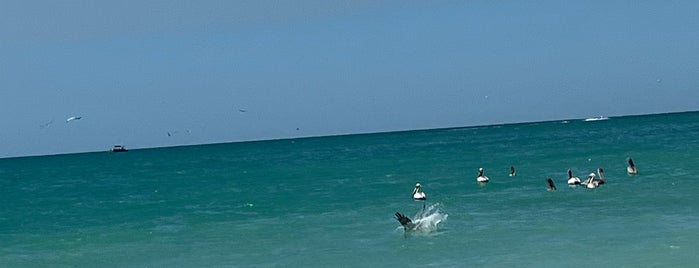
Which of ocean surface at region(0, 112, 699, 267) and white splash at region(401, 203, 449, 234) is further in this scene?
white splash at region(401, 203, 449, 234)

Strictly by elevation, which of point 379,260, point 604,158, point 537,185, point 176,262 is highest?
point 604,158

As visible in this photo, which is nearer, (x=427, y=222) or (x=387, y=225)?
(x=427, y=222)

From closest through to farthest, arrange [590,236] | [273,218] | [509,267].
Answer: [509,267]
[590,236]
[273,218]

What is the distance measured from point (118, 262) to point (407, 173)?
41.1 m

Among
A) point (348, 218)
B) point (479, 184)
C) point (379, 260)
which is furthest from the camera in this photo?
point (479, 184)

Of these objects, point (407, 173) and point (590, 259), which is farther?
point (407, 173)

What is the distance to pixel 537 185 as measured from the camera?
46312 mm

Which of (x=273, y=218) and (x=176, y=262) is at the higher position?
(x=273, y=218)

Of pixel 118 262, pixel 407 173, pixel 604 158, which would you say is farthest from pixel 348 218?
pixel 604 158

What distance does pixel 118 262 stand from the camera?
27.4 meters

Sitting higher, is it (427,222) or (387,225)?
(387,225)

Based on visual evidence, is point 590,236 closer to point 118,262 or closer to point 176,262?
point 176,262

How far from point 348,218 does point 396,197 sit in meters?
9.90

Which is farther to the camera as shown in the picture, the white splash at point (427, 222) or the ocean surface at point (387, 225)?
the white splash at point (427, 222)
